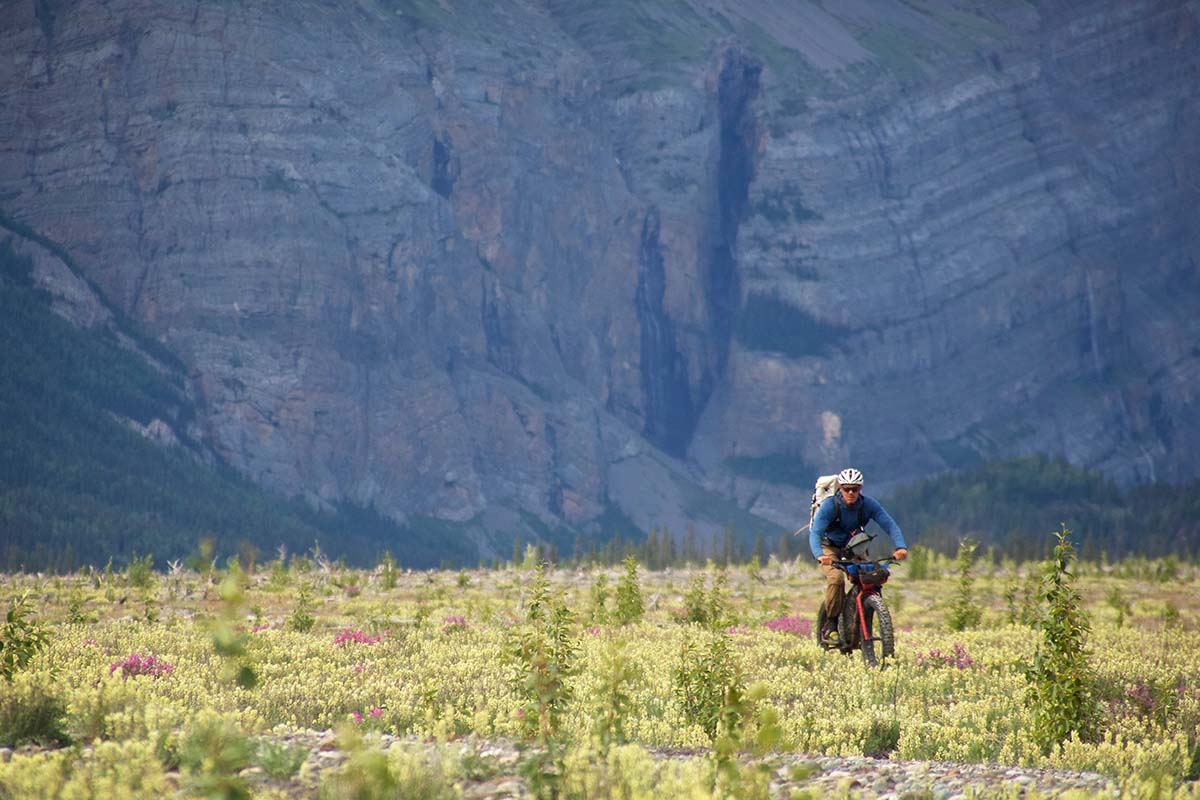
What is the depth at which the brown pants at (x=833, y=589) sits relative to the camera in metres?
23.7

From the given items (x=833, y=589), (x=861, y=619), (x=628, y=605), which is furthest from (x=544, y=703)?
(x=628, y=605)

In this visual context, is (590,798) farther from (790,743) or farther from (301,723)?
(301,723)

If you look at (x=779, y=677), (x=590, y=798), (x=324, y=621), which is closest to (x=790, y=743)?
(x=590, y=798)

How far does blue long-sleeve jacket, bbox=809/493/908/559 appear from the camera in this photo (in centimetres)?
2359

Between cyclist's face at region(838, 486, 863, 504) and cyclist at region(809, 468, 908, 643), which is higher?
cyclist's face at region(838, 486, 863, 504)

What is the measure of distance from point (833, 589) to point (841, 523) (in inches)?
47.0

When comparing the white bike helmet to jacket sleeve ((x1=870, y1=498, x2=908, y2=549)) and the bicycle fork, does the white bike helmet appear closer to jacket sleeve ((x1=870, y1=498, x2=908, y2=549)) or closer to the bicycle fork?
jacket sleeve ((x1=870, y1=498, x2=908, y2=549))

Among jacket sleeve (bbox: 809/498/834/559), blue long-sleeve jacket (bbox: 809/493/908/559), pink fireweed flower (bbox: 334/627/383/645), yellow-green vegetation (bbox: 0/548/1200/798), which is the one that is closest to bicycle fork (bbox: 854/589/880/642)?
yellow-green vegetation (bbox: 0/548/1200/798)

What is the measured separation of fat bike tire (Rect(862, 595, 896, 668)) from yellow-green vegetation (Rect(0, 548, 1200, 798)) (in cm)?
44

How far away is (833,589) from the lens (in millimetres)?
24219

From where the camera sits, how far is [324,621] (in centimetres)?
3294

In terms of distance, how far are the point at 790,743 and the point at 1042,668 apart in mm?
4173

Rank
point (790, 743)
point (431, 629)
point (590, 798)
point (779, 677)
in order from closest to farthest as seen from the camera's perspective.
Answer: point (590, 798) < point (790, 743) < point (779, 677) < point (431, 629)

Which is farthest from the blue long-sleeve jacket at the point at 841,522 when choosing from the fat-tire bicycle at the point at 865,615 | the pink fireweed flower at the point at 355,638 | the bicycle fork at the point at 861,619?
the pink fireweed flower at the point at 355,638
